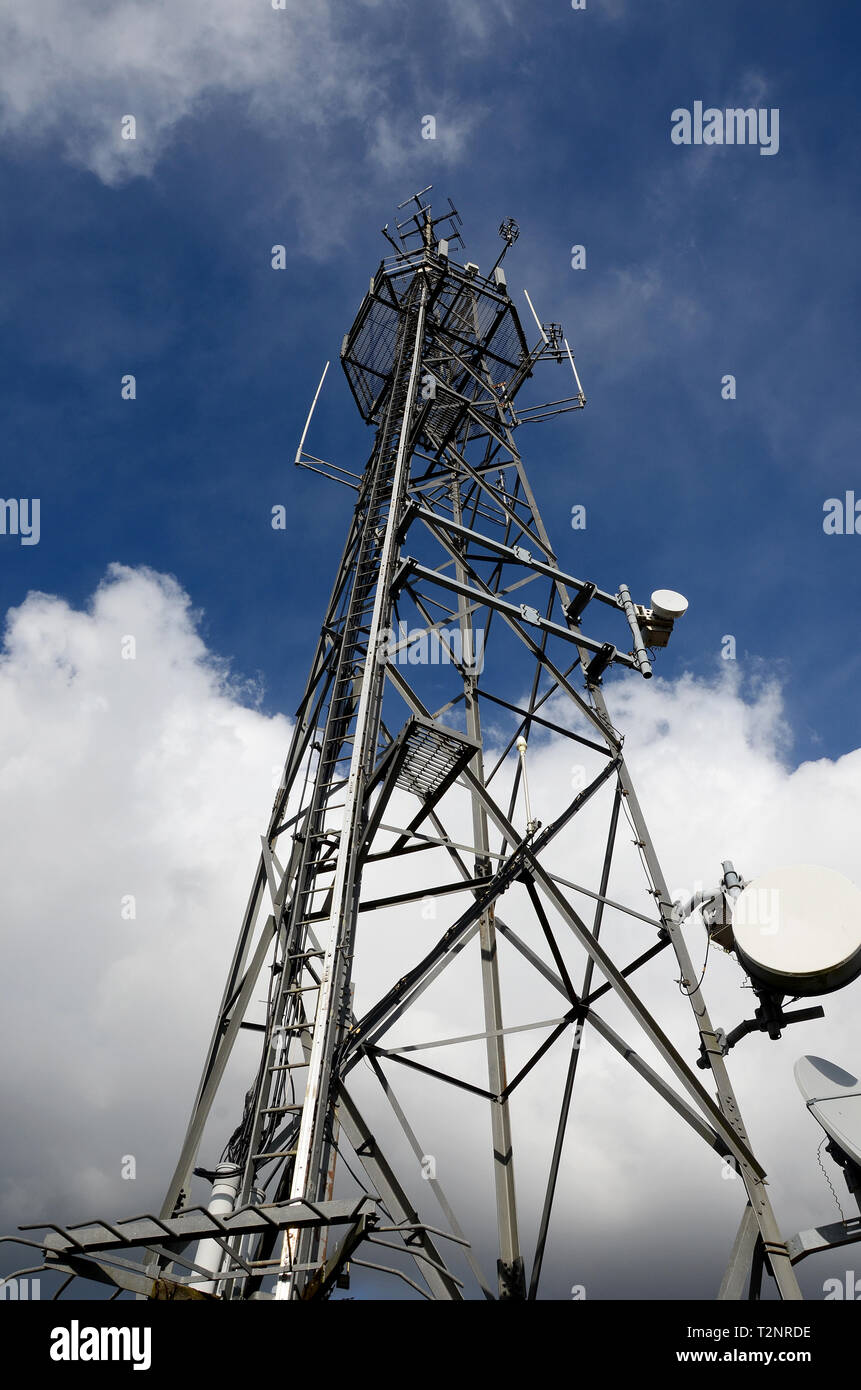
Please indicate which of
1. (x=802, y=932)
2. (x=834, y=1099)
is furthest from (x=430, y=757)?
(x=834, y=1099)

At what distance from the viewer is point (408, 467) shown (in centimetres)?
1420

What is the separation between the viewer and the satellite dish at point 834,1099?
7955 millimetres

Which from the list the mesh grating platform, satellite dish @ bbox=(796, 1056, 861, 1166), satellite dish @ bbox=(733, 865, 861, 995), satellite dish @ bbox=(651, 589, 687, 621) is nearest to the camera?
satellite dish @ bbox=(796, 1056, 861, 1166)

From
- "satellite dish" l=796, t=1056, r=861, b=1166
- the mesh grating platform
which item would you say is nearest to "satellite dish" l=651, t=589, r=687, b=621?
the mesh grating platform

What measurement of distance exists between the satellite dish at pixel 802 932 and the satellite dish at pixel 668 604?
518cm

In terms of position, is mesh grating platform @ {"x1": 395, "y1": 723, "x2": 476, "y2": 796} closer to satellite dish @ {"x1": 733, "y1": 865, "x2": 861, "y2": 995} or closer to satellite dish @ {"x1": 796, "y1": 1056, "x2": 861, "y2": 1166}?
satellite dish @ {"x1": 733, "y1": 865, "x2": 861, "y2": 995}

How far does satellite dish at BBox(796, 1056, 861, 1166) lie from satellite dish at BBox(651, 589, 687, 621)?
678 cm

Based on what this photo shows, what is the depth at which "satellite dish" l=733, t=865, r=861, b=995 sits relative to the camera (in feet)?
28.9

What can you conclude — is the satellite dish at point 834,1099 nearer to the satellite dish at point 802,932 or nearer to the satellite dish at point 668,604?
the satellite dish at point 802,932

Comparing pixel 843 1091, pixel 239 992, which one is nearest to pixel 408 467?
pixel 239 992

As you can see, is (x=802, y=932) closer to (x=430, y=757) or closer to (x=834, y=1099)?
(x=834, y=1099)
